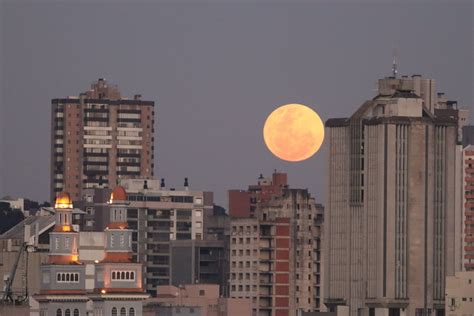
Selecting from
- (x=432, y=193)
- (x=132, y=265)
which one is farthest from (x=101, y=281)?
(x=432, y=193)

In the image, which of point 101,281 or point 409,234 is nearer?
point 101,281

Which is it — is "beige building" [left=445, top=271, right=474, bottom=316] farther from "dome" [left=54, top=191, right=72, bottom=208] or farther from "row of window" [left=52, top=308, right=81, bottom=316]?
"row of window" [left=52, top=308, right=81, bottom=316]

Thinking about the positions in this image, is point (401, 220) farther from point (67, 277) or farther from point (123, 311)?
point (123, 311)

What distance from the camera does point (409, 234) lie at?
644 ft

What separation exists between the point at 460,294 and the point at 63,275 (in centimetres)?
2495

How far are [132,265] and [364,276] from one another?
879 inches

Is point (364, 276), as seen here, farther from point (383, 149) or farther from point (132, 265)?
point (132, 265)

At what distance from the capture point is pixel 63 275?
179000mm

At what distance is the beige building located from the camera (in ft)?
611

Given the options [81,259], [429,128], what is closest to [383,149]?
[429,128]

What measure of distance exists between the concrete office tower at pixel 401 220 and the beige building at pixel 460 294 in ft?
14.9

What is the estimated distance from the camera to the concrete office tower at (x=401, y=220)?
19538 centimetres

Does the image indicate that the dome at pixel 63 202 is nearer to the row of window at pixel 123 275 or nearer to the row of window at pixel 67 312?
the row of window at pixel 123 275

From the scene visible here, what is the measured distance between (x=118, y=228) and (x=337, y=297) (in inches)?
849
